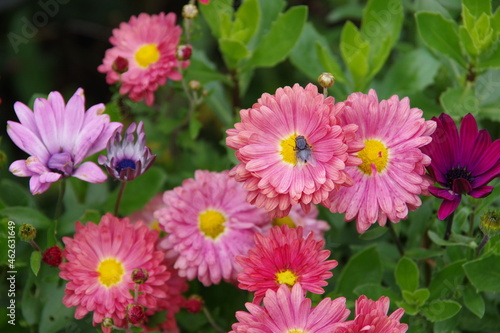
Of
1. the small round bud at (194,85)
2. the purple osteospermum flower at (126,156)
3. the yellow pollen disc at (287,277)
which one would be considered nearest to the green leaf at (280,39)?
the small round bud at (194,85)

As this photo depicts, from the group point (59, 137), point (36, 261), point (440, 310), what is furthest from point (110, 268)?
point (440, 310)

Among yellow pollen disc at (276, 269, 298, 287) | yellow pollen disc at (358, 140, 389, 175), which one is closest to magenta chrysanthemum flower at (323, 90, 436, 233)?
yellow pollen disc at (358, 140, 389, 175)

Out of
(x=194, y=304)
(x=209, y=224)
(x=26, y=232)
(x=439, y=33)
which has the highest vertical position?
(x=439, y=33)

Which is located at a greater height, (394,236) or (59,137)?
(59,137)

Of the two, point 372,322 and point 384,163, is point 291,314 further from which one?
point 384,163

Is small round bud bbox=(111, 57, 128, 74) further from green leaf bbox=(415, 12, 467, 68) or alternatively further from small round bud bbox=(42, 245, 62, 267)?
green leaf bbox=(415, 12, 467, 68)

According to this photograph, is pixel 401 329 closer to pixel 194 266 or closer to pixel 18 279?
pixel 194 266
